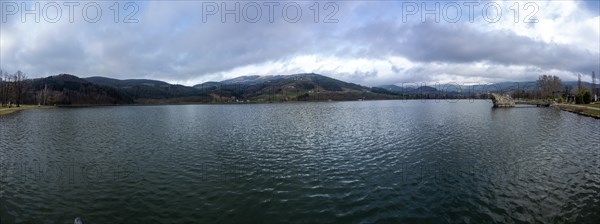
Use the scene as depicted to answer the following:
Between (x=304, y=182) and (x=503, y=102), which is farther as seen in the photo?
(x=503, y=102)

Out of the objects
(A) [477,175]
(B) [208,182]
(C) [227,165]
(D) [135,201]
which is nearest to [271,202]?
(B) [208,182]

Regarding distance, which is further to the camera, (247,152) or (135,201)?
(247,152)

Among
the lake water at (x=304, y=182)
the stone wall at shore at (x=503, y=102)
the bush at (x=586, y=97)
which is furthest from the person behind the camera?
the stone wall at shore at (x=503, y=102)

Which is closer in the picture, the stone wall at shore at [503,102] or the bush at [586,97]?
the bush at [586,97]

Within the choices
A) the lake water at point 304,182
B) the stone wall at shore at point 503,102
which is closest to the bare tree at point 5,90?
the lake water at point 304,182

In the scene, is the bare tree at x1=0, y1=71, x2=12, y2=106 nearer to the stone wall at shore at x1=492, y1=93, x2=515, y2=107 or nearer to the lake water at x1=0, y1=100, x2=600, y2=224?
the lake water at x1=0, y1=100, x2=600, y2=224

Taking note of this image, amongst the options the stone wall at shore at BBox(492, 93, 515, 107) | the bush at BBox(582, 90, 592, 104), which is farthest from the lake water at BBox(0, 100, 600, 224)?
the stone wall at shore at BBox(492, 93, 515, 107)

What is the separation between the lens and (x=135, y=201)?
18.8m

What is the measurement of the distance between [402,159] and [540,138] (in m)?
Result: 25.7

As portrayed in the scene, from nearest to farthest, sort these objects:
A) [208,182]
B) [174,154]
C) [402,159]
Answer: [208,182]
[402,159]
[174,154]

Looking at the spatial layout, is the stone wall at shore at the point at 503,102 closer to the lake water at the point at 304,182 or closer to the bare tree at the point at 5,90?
the lake water at the point at 304,182

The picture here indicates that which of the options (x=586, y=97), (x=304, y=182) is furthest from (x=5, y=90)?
(x=586, y=97)

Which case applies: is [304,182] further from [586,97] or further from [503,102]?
[503,102]

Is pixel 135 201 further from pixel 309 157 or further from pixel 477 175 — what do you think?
pixel 477 175
